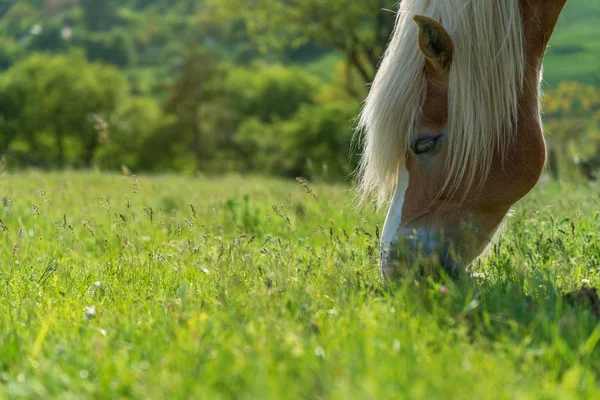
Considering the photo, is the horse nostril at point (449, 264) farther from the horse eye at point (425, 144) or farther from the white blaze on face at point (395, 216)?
the horse eye at point (425, 144)

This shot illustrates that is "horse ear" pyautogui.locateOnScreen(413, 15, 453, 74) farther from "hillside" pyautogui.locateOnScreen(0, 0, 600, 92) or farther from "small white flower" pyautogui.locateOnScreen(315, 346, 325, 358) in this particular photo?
"hillside" pyautogui.locateOnScreen(0, 0, 600, 92)

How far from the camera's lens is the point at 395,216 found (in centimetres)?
320

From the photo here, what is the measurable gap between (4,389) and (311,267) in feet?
5.99

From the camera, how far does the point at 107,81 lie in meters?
61.6

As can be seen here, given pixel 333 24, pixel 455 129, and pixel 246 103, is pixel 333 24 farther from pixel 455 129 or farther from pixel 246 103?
pixel 246 103

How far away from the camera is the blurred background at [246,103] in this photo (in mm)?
23031

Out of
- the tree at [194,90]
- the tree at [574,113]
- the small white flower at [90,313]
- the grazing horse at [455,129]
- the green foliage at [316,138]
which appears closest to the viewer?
the small white flower at [90,313]

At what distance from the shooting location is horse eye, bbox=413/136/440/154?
323cm

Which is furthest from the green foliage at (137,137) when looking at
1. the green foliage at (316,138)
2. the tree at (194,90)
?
the green foliage at (316,138)

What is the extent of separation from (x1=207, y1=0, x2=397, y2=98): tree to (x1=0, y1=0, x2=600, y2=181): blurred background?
1.9 inches

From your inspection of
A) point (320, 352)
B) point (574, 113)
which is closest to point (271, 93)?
point (574, 113)

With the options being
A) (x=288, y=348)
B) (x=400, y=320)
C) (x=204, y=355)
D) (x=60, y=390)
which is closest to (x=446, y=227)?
(x=400, y=320)

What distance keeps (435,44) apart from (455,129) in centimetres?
42

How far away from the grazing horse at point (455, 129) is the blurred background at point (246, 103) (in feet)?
2.11
